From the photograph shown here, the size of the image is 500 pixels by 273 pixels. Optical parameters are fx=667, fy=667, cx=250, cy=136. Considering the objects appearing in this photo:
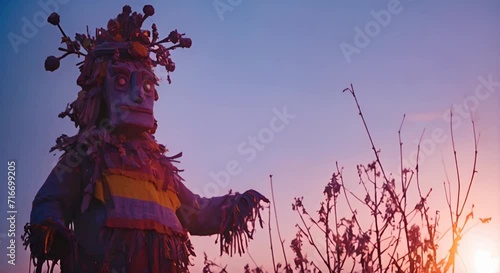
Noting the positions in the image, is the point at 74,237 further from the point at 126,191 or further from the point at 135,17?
the point at 135,17

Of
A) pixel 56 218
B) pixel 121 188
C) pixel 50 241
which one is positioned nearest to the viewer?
pixel 50 241

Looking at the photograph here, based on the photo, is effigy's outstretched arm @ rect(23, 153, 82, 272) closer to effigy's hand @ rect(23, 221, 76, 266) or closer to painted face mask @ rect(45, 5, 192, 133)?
effigy's hand @ rect(23, 221, 76, 266)

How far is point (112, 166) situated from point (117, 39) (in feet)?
3.57

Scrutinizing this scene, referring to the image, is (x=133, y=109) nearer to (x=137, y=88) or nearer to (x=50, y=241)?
(x=137, y=88)

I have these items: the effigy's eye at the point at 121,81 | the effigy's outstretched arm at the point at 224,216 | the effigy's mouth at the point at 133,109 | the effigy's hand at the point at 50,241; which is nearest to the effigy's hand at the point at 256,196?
the effigy's outstretched arm at the point at 224,216

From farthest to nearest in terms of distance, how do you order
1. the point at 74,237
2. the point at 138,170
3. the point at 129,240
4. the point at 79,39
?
the point at 79,39
the point at 138,170
the point at 129,240
the point at 74,237

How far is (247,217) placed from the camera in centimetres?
510

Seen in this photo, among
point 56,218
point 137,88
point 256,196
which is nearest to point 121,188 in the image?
point 56,218

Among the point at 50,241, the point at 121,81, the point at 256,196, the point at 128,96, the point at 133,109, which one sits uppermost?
the point at 121,81

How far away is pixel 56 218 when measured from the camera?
4.25m

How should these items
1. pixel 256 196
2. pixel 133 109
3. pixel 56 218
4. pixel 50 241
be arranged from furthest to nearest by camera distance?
pixel 256 196
pixel 133 109
pixel 56 218
pixel 50 241

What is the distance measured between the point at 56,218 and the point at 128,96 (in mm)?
1063

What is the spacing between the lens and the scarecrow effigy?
4.31 meters

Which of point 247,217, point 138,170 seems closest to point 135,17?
point 138,170
